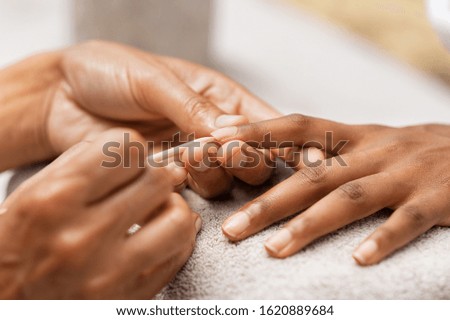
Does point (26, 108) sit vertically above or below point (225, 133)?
below

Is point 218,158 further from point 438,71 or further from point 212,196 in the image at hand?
point 438,71

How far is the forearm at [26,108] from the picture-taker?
926 mm

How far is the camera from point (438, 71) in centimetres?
172

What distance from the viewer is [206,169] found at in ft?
2.27

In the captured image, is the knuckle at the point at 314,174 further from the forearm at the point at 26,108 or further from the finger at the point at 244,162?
the forearm at the point at 26,108

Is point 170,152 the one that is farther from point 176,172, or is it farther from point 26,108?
point 26,108

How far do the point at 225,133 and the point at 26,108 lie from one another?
0.44 m

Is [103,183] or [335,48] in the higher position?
[103,183]

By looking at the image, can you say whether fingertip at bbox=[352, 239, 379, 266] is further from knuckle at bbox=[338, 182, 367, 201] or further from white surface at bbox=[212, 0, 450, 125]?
white surface at bbox=[212, 0, 450, 125]

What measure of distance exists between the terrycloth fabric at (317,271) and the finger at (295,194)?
2cm

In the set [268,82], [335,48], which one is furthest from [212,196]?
[335,48]

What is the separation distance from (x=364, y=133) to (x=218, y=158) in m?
0.23

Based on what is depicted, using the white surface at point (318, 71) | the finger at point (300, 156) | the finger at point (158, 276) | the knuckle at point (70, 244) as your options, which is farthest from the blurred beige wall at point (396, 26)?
the knuckle at point (70, 244)

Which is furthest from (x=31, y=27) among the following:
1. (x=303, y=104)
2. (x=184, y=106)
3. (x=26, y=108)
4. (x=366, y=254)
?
(x=366, y=254)
